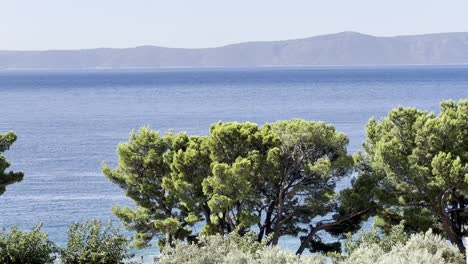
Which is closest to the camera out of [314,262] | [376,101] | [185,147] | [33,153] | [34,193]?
[314,262]

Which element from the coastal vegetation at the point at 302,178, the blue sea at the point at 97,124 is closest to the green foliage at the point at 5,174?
the coastal vegetation at the point at 302,178

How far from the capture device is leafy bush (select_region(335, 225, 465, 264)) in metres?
20.3

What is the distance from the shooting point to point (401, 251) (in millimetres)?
21953

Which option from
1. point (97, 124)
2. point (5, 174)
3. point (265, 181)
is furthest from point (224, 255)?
point (97, 124)

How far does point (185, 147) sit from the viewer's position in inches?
1419

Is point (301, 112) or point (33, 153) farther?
point (301, 112)

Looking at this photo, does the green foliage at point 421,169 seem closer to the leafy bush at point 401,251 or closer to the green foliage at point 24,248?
the leafy bush at point 401,251

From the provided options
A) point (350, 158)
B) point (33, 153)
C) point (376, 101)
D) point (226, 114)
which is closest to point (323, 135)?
point (350, 158)

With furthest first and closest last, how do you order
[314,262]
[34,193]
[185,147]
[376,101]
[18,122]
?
[376,101], [18,122], [34,193], [185,147], [314,262]

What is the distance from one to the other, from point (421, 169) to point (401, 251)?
35.6 feet

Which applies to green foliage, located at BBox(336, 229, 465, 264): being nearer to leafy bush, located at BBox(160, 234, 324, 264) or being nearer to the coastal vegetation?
leafy bush, located at BBox(160, 234, 324, 264)

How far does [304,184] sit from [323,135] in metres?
2.26

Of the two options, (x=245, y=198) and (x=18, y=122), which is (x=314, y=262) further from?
(x=18, y=122)

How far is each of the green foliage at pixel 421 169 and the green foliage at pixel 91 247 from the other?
483 inches
